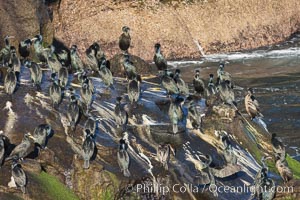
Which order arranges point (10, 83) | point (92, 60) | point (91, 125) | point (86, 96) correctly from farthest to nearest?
point (92, 60) < point (86, 96) < point (10, 83) < point (91, 125)

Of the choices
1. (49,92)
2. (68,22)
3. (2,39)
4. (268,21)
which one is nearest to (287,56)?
(268,21)

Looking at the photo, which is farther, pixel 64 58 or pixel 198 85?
pixel 64 58

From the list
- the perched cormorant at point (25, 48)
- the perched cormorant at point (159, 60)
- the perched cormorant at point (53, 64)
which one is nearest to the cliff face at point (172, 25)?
the perched cormorant at point (159, 60)

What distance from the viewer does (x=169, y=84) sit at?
31844mm

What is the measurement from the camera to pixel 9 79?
28.5m

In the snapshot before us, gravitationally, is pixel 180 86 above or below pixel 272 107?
above

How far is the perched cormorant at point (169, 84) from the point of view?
104 feet

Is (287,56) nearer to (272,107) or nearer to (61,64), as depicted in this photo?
(272,107)

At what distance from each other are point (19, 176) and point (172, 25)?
4676cm

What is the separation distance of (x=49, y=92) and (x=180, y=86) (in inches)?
273

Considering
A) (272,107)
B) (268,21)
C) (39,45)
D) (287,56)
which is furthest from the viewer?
(268,21)

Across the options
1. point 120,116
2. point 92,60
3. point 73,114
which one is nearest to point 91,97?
point 120,116

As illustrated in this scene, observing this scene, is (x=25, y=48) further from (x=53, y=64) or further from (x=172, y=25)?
(x=172, y=25)

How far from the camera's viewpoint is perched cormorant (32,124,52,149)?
24.7 meters
